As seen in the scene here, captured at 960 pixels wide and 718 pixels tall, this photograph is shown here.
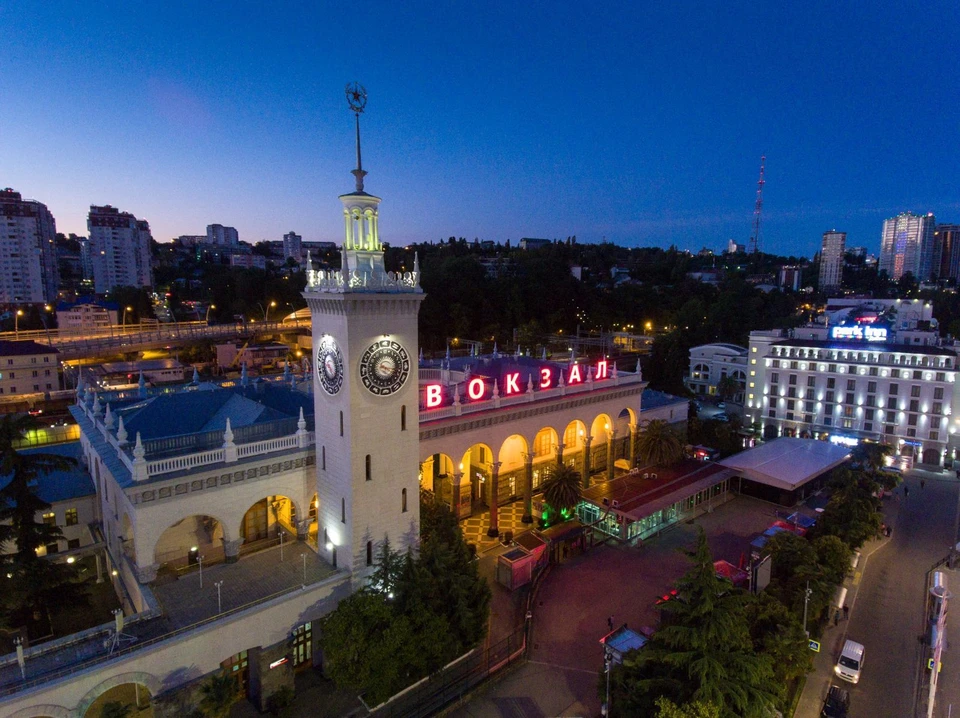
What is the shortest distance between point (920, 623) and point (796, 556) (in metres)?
8.76

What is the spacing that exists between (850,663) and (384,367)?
26.9 metres

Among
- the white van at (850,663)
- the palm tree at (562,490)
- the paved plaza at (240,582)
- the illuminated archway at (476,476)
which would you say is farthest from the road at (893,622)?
the paved plaza at (240,582)

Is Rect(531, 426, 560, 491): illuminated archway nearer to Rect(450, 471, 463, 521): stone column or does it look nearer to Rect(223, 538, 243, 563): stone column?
Rect(450, 471, 463, 521): stone column

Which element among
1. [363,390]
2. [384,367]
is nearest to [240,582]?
[363,390]

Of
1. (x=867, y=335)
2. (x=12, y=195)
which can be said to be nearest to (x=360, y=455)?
(x=867, y=335)

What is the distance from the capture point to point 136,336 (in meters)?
89.1

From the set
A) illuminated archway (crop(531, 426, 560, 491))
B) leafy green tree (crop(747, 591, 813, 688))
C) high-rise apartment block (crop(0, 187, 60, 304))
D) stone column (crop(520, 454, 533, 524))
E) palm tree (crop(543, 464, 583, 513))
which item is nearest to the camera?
leafy green tree (crop(747, 591, 813, 688))

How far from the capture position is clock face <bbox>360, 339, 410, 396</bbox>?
2519 centimetres

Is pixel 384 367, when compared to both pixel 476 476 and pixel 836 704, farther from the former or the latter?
pixel 836 704

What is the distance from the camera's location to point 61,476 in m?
33.9

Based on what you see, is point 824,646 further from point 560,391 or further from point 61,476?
point 61,476

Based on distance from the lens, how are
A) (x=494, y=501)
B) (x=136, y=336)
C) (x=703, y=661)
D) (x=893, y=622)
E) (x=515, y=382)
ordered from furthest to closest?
(x=136, y=336)
(x=515, y=382)
(x=494, y=501)
(x=893, y=622)
(x=703, y=661)

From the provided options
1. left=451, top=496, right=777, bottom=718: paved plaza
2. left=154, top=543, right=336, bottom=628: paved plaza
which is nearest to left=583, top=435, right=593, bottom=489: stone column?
left=451, top=496, right=777, bottom=718: paved plaza

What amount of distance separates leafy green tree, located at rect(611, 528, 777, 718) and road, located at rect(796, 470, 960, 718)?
775 cm
